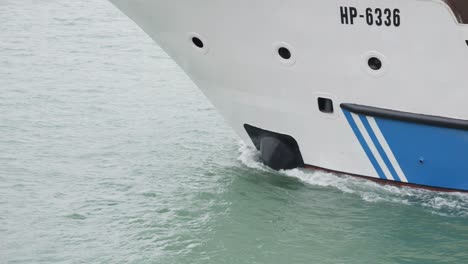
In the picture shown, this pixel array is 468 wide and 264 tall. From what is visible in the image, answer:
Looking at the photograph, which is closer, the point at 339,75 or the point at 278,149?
the point at 339,75

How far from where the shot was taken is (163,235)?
894cm

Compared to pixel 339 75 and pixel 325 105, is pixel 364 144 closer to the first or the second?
pixel 325 105

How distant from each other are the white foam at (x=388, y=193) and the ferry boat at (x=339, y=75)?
10 centimetres

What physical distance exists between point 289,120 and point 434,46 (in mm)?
Result: 1717

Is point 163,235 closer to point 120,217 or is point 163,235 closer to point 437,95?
point 120,217

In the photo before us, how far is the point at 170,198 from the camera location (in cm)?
973

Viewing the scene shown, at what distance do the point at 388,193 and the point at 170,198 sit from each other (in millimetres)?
2079

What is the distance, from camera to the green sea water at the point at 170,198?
28.5 ft

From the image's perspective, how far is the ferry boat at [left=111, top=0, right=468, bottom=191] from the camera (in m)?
8.54

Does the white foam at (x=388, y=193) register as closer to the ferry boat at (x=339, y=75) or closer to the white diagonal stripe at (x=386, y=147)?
the ferry boat at (x=339, y=75)

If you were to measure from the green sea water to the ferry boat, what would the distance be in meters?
0.41

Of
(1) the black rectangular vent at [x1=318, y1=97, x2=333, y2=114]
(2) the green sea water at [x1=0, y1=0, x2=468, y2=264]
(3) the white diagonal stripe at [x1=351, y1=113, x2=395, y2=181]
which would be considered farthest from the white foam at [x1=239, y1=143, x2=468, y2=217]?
(1) the black rectangular vent at [x1=318, y1=97, x2=333, y2=114]

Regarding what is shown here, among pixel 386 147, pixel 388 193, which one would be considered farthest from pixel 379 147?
pixel 388 193

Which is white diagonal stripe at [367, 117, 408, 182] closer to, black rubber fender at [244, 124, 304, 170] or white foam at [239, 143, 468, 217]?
white foam at [239, 143, 468, 217]
